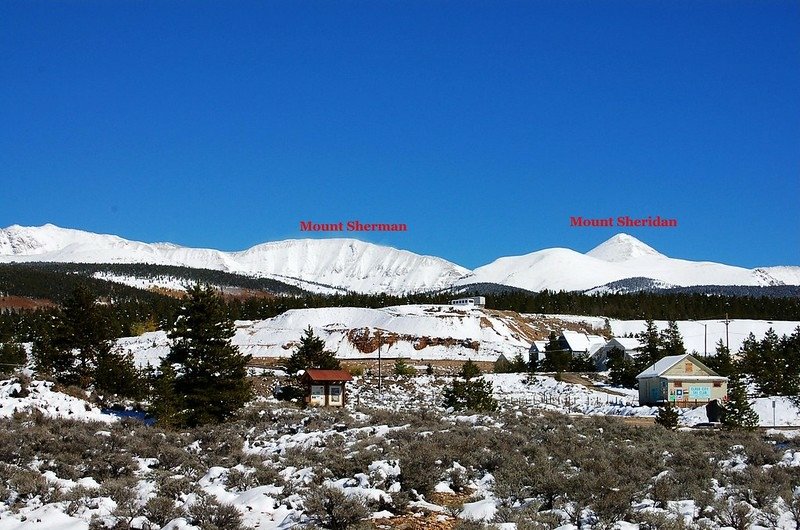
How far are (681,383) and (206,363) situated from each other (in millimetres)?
39505

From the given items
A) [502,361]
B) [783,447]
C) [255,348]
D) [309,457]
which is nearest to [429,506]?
[309,457]

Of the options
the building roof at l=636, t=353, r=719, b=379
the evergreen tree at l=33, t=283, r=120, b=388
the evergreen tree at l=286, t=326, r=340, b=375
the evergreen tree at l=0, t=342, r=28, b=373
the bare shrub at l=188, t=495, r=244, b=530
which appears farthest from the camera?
the evergreen tree at l=0, t=342, r=28, b=373

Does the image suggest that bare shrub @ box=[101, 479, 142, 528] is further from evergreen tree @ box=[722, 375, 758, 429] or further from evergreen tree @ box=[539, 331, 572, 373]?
evergreen tree @ box=[539, 331, 572, 373]

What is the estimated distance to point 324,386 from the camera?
47875mm

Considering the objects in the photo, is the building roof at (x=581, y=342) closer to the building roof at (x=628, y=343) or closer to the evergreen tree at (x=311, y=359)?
the building roof at (x=628, y=343)

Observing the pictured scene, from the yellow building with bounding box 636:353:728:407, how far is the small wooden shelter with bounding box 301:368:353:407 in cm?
2621

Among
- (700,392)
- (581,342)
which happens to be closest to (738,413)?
(700,392)

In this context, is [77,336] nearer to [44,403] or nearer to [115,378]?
[115,378]

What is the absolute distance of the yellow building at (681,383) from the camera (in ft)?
183

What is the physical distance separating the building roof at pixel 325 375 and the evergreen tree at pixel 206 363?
37.0ft

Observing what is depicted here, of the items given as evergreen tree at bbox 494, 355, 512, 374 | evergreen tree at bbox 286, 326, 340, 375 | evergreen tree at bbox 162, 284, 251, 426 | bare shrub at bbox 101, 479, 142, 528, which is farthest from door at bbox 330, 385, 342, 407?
evergreen tree at bbox 494, 355, 512, 374

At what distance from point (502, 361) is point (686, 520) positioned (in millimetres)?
80321

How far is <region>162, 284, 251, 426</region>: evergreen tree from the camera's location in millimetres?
33469

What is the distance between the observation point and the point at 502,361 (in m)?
91.5
